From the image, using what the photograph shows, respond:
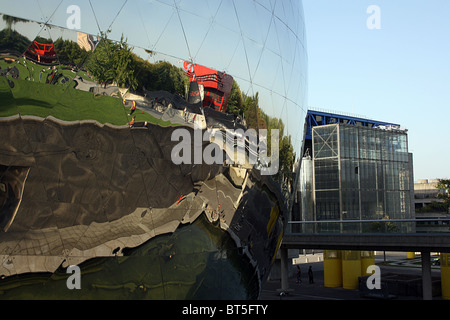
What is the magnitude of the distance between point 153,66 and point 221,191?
1.37m

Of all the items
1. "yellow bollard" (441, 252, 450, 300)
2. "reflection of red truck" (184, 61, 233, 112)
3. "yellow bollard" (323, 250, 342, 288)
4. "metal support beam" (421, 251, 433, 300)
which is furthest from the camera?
"yellow bollard" (323, 250, 342, 288)

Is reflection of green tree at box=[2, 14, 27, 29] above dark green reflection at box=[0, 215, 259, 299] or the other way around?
above

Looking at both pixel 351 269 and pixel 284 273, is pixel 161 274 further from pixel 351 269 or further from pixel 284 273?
pixel 351 269

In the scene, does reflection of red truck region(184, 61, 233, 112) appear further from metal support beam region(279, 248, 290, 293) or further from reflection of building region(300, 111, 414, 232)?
reflection of building region(300, 111, 414, 232)

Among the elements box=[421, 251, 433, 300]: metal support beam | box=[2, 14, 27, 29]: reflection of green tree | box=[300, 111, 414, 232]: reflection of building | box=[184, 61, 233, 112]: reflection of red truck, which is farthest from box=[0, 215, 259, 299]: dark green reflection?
box=[300, 111, 414, 232]: reflection of building

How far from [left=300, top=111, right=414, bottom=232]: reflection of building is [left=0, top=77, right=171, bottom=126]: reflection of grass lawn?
159ft

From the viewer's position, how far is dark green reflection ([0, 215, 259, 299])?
3846 mm

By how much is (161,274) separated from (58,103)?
1.75m

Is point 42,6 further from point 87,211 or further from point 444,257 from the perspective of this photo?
point 444,257

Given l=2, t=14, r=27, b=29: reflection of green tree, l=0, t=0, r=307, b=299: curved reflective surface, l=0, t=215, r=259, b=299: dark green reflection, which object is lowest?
l=0, t=215, r=259, b=299: dark green reflection

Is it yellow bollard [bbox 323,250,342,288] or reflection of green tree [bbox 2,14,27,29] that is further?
yellow bollard [bbox 323,250,342,288]

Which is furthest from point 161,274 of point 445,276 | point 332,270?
point 332,270

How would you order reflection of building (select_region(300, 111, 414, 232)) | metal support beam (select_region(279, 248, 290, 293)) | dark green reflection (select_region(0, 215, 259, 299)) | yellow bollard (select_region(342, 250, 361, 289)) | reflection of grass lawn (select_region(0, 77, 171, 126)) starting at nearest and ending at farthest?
reflection of grass lawn (select_region(0, 77, 171, 126)), dark green reflection (select_region(0, 215, 259, 299)), metal support beam (select_region(279, 248, 290, 293)), yellow bollard (select_region(342, 250, 361, 289)), reflection of building (select_region(300, 111, 414, 232))
